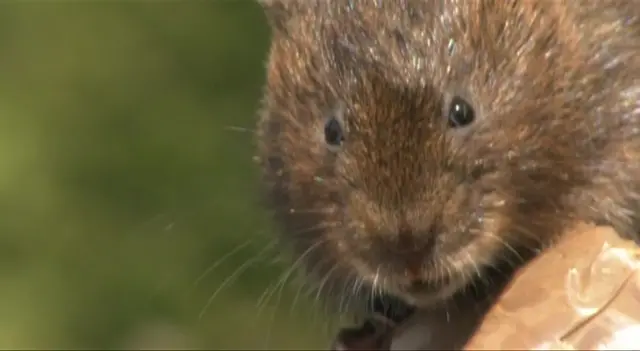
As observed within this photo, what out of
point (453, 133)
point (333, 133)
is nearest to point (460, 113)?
point (453, 133)

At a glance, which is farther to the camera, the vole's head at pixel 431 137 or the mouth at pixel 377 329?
the mouth at pixel 377 329

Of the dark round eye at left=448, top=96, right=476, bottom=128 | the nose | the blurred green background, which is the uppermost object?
the blurred green background

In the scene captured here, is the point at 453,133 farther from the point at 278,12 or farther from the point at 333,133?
the point at 278,12

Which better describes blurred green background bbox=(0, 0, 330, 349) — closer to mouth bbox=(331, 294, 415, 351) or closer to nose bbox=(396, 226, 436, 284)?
mouth bbox=(331, 294, 415, 351)

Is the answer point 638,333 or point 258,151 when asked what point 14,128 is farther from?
point 638,333

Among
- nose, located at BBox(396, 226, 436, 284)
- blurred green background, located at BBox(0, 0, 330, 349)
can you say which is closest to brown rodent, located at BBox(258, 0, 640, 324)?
nose, located at BBox(396, 226, 436, 284)

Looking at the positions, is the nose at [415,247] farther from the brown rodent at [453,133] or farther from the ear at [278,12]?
the ear at [278,12]

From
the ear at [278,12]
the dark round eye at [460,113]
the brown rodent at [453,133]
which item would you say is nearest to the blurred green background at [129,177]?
the ear at [278,12]

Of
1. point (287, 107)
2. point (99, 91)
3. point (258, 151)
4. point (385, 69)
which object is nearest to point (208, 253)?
point (99, 91)
